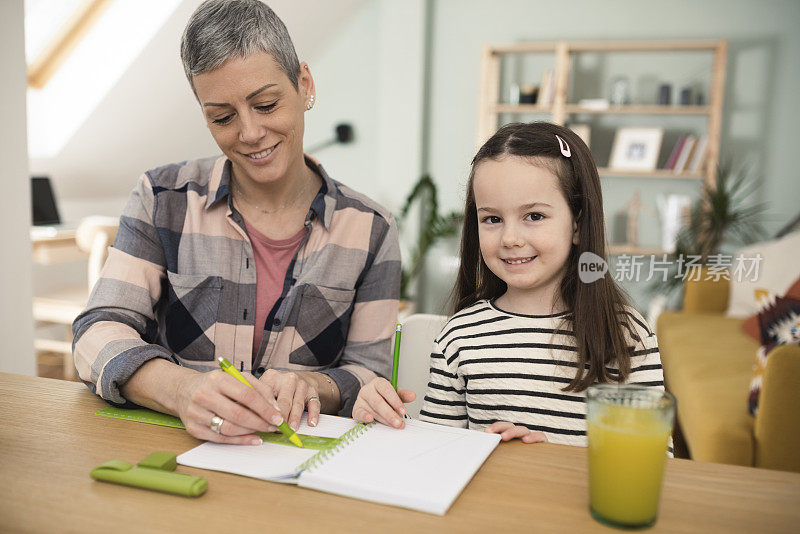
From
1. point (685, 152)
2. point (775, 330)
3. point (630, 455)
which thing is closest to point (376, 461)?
point (630, 455)

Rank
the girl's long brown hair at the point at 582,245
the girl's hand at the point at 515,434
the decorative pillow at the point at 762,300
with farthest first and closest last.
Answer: the decorative pillow at the point at 762,300 → the girl's long brown hair at the point at 582,245 → the girl's hand at the point at 515,434

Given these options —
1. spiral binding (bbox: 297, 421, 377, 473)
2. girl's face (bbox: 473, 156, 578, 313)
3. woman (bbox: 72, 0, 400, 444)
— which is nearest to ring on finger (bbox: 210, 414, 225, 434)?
spiral binding (bbox: 297, 421, 377, 473)

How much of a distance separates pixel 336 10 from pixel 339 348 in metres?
3.70

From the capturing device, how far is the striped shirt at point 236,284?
4.09 ft

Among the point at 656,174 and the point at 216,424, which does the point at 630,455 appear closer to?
the point at 216,424

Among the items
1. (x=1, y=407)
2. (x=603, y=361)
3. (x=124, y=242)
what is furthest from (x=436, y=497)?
(x=124, y=242)

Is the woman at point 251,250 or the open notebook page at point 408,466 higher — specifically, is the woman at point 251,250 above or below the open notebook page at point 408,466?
above

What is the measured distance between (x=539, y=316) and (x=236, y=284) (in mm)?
582

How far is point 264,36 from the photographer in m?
1.15

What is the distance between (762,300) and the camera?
2.10 meters

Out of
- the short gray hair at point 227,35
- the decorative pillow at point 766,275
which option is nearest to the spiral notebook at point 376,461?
the short gray hair at point 227,35

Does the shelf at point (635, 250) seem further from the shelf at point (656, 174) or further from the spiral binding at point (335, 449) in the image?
the spiral binding at point (335, 449)

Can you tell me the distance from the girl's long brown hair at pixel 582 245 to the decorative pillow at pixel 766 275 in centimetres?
211

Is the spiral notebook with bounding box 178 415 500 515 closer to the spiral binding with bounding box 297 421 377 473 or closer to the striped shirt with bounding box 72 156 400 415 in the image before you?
the spiral binding with bounding box 297 421 377 473
